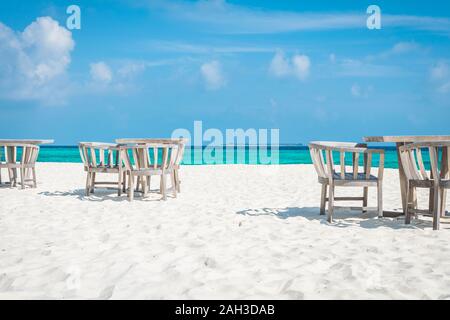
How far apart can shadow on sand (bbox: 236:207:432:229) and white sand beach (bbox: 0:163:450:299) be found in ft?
0.04

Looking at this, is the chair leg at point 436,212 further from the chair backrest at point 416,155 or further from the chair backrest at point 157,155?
the chair backrest at point 157,155

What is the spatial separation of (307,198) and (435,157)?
3.11 m

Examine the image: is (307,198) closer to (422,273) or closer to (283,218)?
(283,218)

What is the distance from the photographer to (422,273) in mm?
2871

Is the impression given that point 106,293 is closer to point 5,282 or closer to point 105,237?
point 5,282

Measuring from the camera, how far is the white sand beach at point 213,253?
2.60 m

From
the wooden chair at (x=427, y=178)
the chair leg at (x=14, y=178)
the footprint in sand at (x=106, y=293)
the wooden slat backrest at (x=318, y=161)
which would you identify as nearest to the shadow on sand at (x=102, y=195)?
the chair leg at (x=14, y=178)

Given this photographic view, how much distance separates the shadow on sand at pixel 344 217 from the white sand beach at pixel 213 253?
1 centimetres

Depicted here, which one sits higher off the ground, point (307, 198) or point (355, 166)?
point (355, 166)

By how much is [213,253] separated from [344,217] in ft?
7.76

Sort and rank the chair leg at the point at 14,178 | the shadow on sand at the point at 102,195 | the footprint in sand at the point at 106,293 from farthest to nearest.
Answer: the chair leg at the point at 14,178, the shadow on sand at the point at 102,195, the footprint in sand at the point at 106,293

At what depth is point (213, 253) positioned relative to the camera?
11.1ft

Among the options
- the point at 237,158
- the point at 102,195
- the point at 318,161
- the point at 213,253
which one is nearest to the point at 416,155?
the point at 318,161
